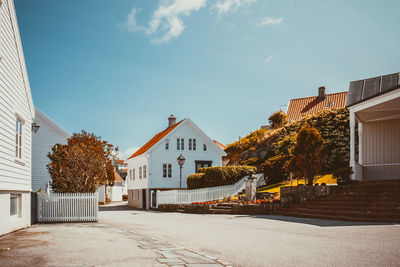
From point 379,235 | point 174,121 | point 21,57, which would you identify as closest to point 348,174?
point 379,235

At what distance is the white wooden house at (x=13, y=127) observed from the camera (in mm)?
11883

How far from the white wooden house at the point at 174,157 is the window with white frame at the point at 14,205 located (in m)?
21.9

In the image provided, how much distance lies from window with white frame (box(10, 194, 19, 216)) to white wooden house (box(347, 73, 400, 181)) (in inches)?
599

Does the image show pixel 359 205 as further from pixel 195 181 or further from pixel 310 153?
pixel 195 181

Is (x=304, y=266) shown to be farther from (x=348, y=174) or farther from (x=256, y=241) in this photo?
(x=348, y=174)

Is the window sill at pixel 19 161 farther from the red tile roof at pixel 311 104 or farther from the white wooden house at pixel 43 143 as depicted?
the red tile roof at pixel 311 104

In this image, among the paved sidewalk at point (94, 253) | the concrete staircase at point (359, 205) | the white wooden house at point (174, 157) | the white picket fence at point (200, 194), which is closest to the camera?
the paved sidewalk at point (94, 253)

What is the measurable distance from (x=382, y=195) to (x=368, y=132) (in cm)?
670

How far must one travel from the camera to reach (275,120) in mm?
43438

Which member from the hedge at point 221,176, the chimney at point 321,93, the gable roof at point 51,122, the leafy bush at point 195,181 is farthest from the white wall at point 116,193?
the hedge at point 221,176

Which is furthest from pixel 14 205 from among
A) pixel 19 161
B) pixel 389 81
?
pixel 389 81

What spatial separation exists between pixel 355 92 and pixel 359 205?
8.58 meters

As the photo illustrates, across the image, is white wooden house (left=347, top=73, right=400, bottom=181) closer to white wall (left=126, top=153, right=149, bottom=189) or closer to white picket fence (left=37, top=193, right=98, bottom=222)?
white picket fence (left=37, top=193, right=98, bottom=222)

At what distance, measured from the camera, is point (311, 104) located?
4678 cm
